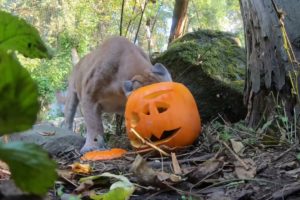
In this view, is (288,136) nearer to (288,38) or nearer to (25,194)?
(288,38)

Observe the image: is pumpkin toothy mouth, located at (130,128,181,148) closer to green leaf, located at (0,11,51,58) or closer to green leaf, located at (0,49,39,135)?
green leaf, located at (0,11,51,58)

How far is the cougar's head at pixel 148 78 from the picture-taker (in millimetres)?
4262

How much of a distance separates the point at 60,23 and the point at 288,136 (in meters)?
12.9

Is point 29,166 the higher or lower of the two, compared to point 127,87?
higher

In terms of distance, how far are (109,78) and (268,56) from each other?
1.87 meters

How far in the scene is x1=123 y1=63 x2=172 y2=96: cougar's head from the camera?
4.26 metres

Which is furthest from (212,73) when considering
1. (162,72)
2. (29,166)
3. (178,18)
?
(29,166)

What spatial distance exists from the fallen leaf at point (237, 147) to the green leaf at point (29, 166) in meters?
2.39

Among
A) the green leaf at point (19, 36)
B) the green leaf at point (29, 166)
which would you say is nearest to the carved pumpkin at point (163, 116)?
the green leaf at point (19, 36)

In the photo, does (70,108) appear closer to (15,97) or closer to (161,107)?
(161,107)

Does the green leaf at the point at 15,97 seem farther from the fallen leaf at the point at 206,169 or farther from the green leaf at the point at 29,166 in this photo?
the fallen leaf at the point at 206,169

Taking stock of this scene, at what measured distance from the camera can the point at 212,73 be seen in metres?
5.06

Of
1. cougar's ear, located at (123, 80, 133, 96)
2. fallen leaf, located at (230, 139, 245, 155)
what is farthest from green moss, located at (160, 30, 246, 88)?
fallen leaf, located at (230, 139, 245, 155)

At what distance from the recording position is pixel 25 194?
55 cm
